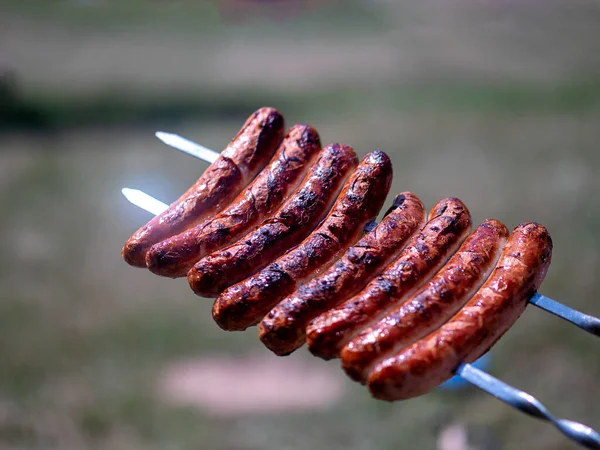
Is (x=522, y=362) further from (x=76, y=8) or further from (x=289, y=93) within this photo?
(x=76, y=8)

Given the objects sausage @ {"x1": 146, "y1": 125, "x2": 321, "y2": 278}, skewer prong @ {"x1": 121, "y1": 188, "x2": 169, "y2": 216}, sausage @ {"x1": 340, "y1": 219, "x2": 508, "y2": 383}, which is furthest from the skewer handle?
skewer prong @ {"x1": 121, "y1": 188, "x2": 169, "y2": 216}

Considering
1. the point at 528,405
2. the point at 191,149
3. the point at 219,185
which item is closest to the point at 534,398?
the point at 528,405

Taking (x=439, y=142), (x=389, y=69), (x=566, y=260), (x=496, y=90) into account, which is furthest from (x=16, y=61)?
(x=566, y=260)

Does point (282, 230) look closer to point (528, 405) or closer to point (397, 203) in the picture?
point (397, 203)

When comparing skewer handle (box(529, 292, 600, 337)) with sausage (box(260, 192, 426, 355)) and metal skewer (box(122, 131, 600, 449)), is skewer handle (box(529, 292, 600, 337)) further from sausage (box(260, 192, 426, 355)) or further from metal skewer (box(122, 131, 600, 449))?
sausage (box(260, 192, 426, 355))

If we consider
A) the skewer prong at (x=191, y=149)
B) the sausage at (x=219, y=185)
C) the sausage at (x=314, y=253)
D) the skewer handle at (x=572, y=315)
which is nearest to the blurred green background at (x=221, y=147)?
→ the skewer handle at (x=572, y=315)
